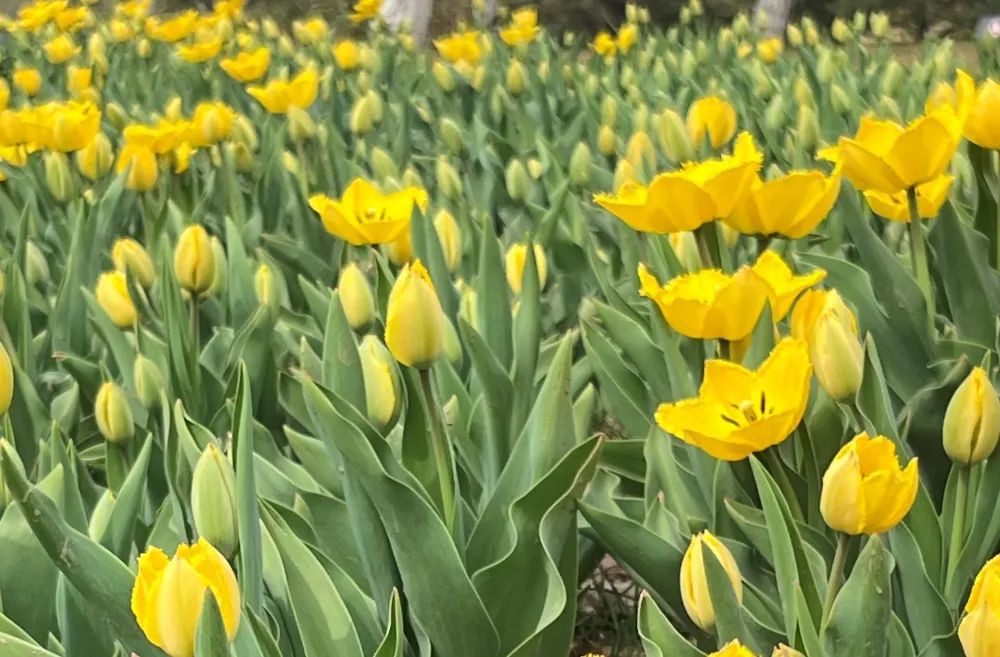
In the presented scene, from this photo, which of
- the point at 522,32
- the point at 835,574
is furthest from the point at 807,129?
the point at 522,32

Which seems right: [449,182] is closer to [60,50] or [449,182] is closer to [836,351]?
[836,351]

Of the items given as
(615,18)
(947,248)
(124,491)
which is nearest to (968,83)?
(947,248)

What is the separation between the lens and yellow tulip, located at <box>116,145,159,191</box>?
1.78 meters

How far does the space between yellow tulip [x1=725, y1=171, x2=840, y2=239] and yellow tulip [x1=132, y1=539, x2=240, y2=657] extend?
0.60 meters

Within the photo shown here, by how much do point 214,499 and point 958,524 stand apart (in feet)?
1.85

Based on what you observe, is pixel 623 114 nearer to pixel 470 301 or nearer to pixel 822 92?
pixel 822 92

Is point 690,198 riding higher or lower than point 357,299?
higher

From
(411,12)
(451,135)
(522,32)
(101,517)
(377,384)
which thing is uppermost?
(377,384)

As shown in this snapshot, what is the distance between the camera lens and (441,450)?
943 millimetres

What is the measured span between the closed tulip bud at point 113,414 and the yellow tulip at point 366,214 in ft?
0.92

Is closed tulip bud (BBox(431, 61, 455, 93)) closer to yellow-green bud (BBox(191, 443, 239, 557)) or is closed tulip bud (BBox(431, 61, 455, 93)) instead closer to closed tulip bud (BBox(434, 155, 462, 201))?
closed tulip bud (BBox(434, 155, 462, 201))

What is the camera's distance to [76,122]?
188 cm

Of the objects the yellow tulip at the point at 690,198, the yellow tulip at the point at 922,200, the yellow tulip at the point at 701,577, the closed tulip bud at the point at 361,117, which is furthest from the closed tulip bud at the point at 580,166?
the yellow tulip at the point at 701,577

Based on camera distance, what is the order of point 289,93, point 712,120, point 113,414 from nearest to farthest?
point 113,414, point 712,120, point 289,93
